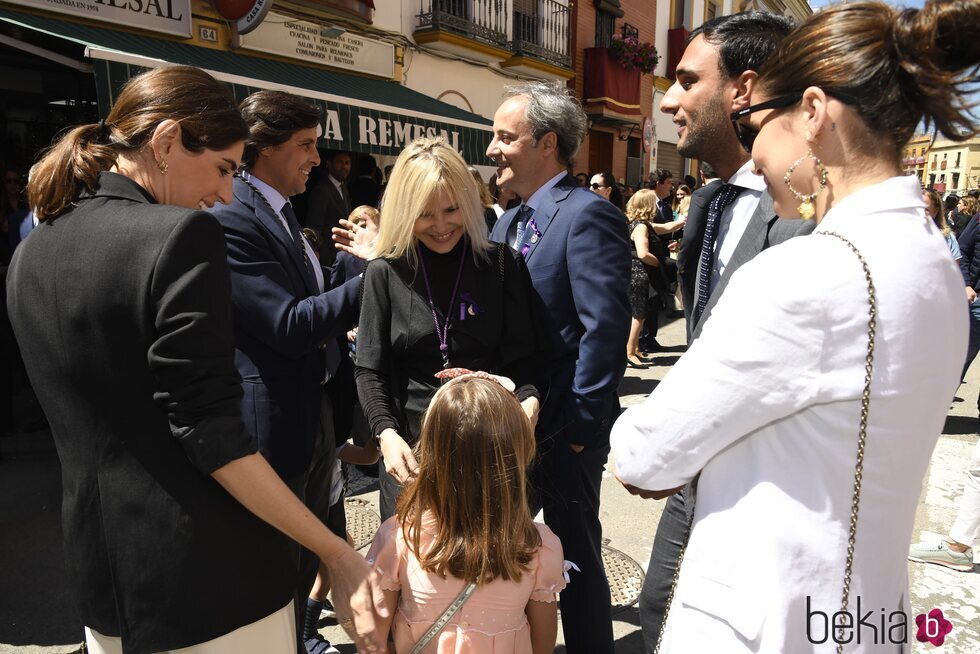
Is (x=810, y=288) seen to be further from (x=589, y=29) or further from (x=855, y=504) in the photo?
(x=589, y=29)

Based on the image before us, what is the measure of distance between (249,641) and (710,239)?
1.65 meters

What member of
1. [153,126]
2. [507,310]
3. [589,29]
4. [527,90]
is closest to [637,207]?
[527,90]

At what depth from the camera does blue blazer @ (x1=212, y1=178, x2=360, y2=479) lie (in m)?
2.03

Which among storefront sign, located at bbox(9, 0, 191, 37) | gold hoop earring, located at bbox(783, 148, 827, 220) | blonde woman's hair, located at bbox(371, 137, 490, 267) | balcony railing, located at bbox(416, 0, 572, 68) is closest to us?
gold hoop earring, located at bbox(783, 148, 827, 220)

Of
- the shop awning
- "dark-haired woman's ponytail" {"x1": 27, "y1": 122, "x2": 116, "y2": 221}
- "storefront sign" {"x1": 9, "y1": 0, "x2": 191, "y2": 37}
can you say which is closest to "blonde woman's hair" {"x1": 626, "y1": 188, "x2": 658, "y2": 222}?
the shop awning

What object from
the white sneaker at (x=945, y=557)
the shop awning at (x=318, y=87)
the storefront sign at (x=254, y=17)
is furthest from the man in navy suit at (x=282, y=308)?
the storefront sign at (x=254, y=17)

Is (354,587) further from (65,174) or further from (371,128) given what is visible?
(371,128)

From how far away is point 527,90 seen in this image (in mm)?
2582

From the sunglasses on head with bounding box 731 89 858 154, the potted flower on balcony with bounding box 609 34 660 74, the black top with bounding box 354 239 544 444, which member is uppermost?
the potted flower on balcony with bounding box 609 34 660 74

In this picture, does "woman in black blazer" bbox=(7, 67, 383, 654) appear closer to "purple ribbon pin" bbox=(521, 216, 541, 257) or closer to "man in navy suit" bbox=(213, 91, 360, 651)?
"man in navy suit" bbox=(213, 91, 360, 651)

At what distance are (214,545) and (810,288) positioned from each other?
114 centimetres

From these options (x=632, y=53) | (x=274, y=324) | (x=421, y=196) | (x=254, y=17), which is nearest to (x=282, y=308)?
(x=274, y=324)

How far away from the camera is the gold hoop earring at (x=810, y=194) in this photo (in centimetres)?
108

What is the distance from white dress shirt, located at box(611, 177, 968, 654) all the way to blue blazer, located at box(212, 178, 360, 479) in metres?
1.25
